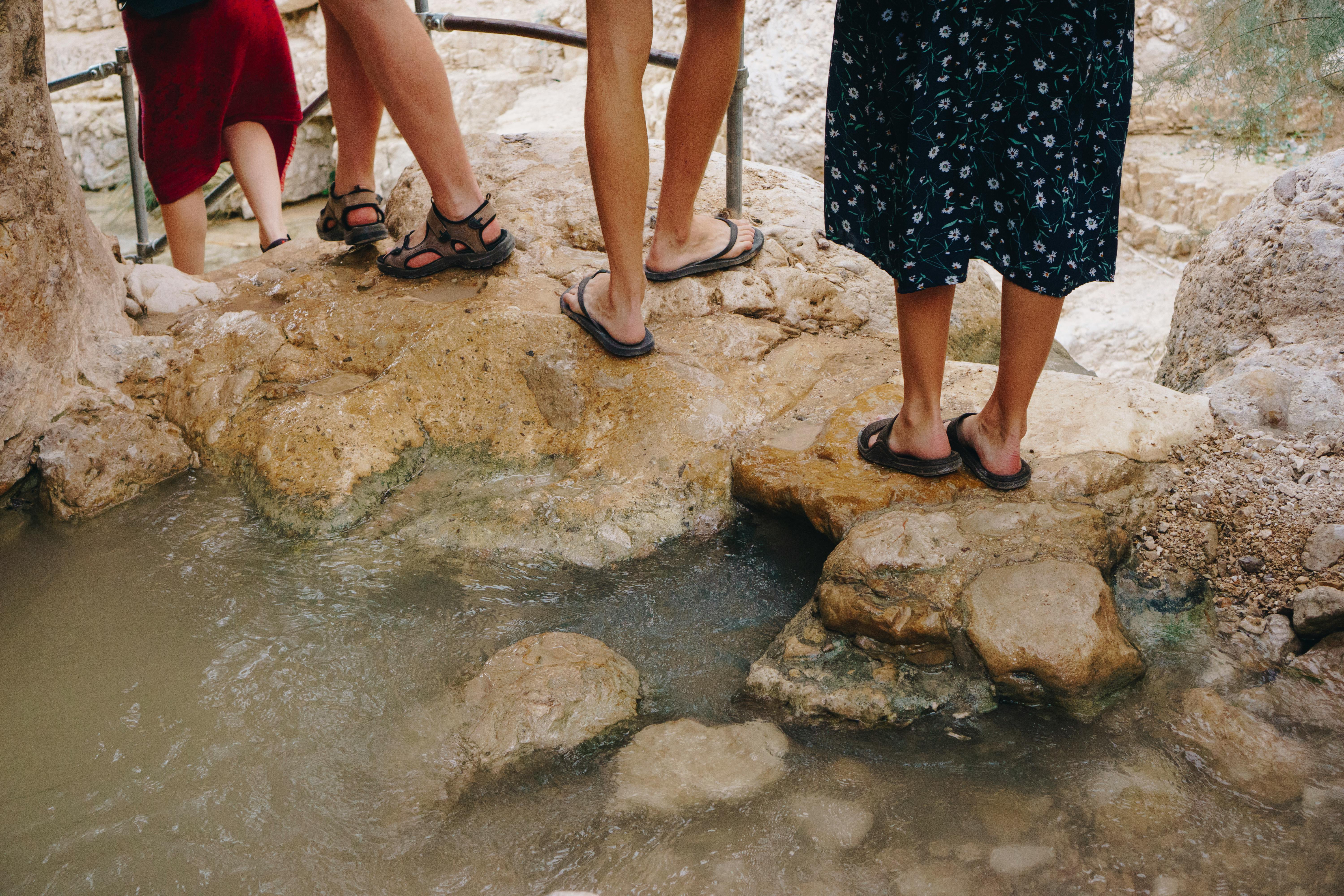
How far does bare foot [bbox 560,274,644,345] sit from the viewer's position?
2.35 meters

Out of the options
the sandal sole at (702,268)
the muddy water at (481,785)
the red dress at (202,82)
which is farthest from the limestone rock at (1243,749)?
the red dress at (202,82)

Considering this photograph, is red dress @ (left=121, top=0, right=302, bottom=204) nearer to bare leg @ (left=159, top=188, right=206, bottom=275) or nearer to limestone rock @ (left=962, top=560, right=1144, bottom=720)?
bare leg @ (left=159, top=188, right=206, bottom=275)

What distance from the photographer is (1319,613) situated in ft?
5.46

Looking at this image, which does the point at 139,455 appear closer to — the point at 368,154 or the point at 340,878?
the point at 368,154

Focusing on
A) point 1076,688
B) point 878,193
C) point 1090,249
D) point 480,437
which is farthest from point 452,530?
point 1090,249

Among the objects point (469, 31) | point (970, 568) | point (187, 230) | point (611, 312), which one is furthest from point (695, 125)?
point (187, 230)

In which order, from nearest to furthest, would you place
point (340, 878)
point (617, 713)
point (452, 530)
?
point (340, 878) → point (617, 713) → point (452, 530)

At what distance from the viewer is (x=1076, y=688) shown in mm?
A: 1584

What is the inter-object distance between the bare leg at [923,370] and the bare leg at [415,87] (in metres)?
1.33

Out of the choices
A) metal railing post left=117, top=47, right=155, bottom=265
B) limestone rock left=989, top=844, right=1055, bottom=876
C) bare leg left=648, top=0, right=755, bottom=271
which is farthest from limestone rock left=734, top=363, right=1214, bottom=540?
metal railing post left=117, top=47, right=155, bottom=265

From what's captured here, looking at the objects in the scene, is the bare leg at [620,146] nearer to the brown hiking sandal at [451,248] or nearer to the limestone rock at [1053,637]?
the brown hiking sandal at [451,248]

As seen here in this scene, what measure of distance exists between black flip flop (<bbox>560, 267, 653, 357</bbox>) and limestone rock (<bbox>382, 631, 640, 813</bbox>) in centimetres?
90

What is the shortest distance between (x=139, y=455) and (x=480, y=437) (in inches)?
32.6

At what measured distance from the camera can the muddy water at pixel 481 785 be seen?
133cm
